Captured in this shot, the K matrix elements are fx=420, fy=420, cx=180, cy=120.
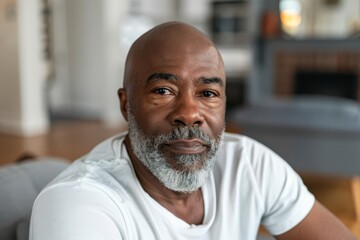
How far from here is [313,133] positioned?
108 inches

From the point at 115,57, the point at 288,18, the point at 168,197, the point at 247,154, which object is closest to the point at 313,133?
the point at 247,154

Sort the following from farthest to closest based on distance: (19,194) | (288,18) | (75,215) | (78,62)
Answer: (78,62), (288,18), (19,194), (75,215)

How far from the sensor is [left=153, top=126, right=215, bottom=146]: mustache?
86 centimetres

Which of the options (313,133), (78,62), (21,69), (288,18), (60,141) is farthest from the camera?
(78,62)

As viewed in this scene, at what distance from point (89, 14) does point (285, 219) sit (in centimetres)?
568

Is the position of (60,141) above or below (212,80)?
below

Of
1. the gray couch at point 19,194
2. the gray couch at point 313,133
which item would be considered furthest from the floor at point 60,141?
the gray couch at point 19,194

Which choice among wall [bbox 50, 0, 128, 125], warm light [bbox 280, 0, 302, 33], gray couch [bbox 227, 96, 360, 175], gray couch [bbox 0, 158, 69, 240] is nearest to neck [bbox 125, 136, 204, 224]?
gray couch [bbox 0, 158, 69, 240]

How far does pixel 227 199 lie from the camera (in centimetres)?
98

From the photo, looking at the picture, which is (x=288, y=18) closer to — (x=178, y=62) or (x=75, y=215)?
(x=178, y=62)

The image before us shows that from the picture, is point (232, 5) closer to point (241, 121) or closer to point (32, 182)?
point (241, 121)

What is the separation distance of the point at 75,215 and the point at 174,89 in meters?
0.33

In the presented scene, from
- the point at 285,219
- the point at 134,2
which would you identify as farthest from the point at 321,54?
the point at 285,219

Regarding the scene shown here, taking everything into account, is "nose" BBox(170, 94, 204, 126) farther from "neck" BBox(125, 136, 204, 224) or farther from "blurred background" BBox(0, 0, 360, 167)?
"blurred background" BBox(0, 0, 360, 167)
